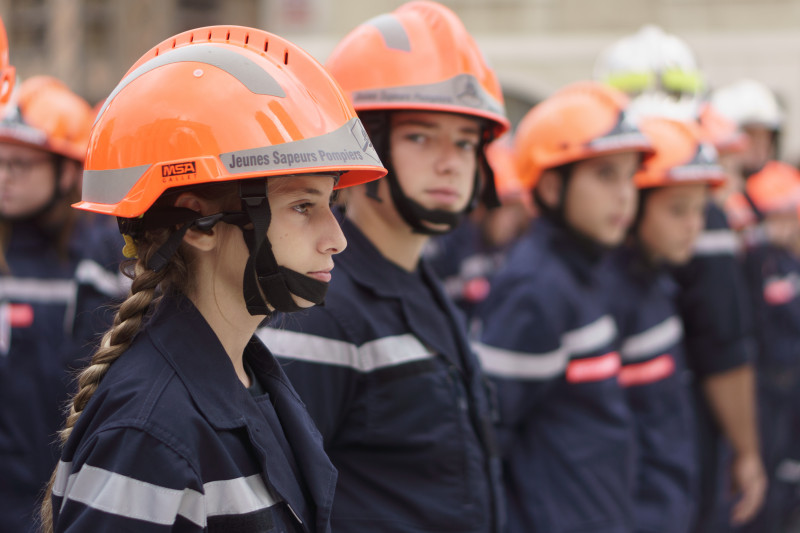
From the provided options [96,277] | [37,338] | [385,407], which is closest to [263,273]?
[385,407]

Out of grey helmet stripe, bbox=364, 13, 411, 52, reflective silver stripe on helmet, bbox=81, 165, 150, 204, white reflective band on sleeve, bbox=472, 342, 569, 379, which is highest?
grey helmet stripe, bbox=364, 13, 411, 52

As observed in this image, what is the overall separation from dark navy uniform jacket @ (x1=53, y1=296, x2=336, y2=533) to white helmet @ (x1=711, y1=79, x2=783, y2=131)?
717 cm

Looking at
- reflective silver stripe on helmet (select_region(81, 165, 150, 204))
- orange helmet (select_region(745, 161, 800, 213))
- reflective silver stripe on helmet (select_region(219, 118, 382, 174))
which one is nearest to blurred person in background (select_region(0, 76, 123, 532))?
reflective silver stripe on helmet (select_region(81, 165, 150, 204))

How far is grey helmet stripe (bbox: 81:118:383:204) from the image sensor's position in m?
1.90

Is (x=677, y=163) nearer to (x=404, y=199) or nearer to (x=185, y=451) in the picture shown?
(x=404, y=199)

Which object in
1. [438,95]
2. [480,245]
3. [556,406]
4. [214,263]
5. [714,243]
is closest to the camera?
[214,263]

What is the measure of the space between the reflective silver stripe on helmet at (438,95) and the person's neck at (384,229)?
32 cm

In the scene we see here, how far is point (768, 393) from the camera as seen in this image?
6875 millimetres

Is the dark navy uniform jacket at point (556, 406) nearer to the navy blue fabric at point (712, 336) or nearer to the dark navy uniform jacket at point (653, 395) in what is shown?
the dark navy uniform jacket at point (653, 395)

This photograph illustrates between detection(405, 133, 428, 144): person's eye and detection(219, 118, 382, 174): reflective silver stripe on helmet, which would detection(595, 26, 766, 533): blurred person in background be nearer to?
detection(405, 133, 428, 144): person's eye

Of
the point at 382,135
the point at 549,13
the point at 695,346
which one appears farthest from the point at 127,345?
the point at 549,13

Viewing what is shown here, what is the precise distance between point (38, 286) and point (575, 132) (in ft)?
9.13

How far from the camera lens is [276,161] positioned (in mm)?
1906

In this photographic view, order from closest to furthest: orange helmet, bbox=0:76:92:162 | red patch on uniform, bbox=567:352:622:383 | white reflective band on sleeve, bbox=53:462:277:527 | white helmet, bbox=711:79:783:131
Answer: white reflective band on sleeve, bbox=53:462:277:527, red patch on uniform, bbox=567:352:622:383, orange helmet, bbox=0:76:92:162, white helmet, bbox=711:79:783:131
